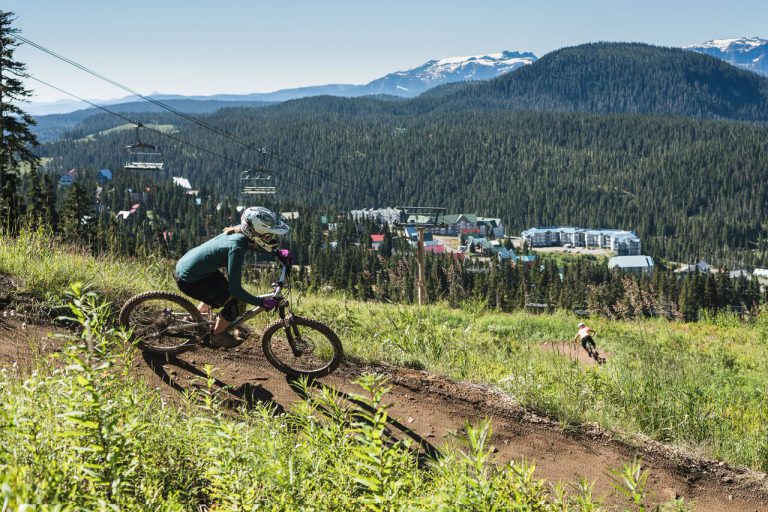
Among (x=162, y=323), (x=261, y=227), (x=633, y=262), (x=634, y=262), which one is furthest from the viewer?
(x=634, y=262)

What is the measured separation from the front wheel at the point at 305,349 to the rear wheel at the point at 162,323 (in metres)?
0.82

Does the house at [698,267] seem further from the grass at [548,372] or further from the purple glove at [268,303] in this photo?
the purple glove at [268,303]

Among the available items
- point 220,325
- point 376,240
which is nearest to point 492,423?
point 220,325

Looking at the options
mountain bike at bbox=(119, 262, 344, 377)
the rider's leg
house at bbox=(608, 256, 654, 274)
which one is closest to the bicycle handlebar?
mountain bike at bbox=(119, 262, 344, 377)

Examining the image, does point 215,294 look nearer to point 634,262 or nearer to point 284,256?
point 284,256

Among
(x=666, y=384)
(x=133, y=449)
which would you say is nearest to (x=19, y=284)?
(x=133, y=449)

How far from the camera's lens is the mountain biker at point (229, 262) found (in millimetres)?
6387

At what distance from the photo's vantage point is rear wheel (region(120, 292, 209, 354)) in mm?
6773

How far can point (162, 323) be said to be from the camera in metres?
6.89

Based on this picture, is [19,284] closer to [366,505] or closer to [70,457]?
[70,457]

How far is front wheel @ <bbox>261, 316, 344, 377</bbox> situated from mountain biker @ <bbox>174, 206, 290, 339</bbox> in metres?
0.43

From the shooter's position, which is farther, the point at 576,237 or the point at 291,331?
the point at 576,237

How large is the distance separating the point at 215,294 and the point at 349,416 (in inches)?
118

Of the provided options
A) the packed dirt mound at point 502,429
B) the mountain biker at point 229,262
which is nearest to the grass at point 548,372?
the packed dirt mound at point 502,429
